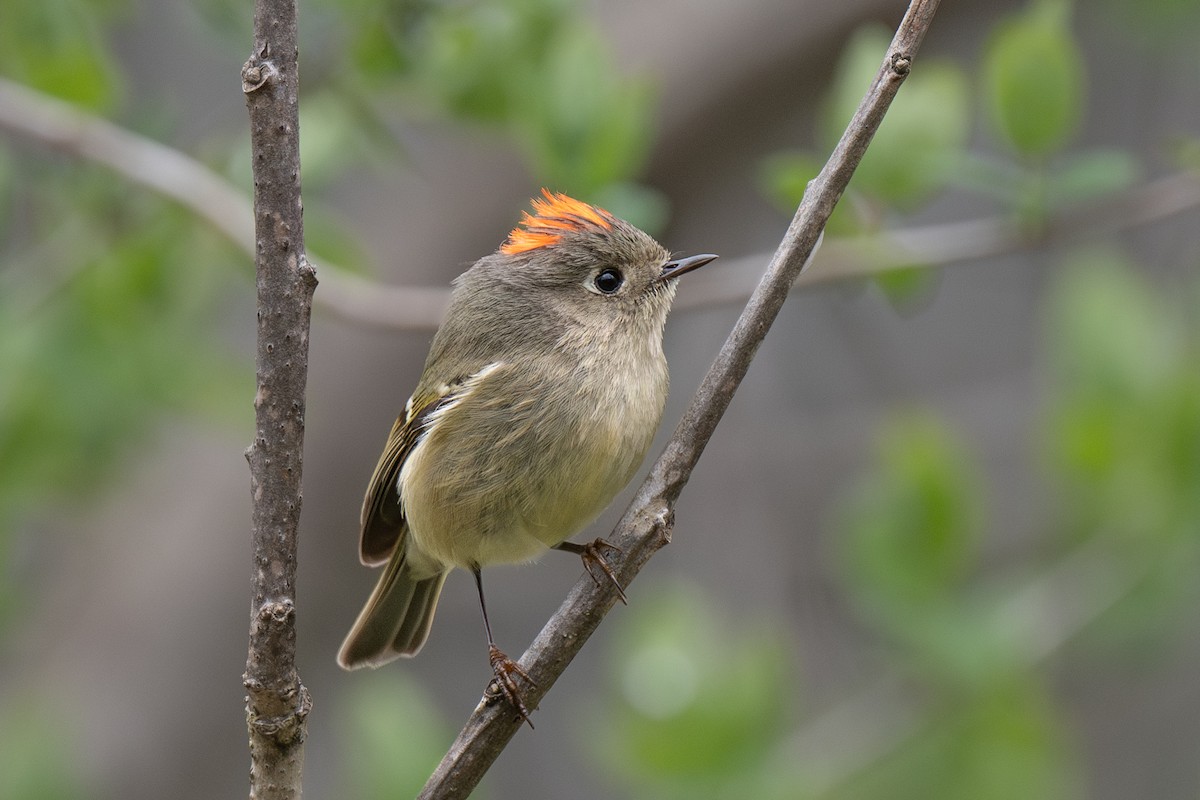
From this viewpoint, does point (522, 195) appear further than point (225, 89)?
No

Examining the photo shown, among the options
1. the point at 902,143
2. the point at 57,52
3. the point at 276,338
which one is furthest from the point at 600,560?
the point at 57,52

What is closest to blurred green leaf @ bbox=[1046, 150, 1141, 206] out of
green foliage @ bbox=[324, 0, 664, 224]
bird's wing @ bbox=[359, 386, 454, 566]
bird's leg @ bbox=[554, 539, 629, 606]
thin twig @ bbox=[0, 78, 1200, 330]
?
thin twig @ bbox=[0, 78, 1200, 330]

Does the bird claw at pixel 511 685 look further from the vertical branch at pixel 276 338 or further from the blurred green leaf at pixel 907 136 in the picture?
the blurred green leaf at pixel 907 136

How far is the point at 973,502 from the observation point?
11.5 ft

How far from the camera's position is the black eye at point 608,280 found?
3.17m

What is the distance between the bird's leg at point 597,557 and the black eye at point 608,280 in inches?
24.1

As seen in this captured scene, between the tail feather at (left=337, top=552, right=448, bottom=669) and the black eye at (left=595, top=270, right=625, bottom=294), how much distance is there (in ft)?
2.74

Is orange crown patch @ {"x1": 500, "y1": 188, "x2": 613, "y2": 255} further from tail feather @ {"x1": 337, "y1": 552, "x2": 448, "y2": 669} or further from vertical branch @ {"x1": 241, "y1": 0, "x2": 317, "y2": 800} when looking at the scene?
vertical branch @ {"x1": 241, "y1": 0, "x2": 317, "y2": 800}

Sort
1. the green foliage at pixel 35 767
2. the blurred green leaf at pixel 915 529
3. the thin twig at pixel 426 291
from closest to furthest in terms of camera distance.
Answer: the thin twig at pixel 426 291, the blurred green leaf at pixel 915 529, the green foliage at pixel 35 767

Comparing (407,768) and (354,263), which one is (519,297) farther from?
(407,768)

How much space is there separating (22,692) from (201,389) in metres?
1.66

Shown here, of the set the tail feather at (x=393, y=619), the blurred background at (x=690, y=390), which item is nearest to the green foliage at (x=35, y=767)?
the blurred background at (x=690, y=390)

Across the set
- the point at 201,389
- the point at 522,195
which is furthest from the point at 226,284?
the point at 522,195

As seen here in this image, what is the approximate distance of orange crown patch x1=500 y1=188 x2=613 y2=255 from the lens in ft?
10.1
